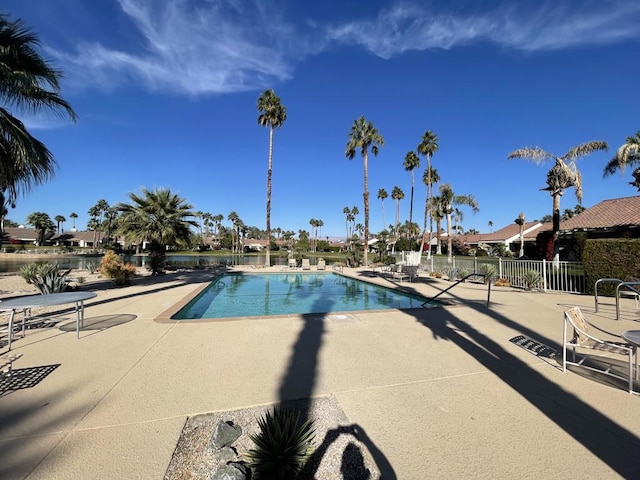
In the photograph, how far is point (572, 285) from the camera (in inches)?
424

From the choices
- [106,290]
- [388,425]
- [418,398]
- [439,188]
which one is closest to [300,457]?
[388,425]

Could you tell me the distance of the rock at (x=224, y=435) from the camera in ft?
7.76

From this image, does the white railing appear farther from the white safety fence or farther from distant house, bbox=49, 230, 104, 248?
distant house, bbox=49, 230, 104, 248

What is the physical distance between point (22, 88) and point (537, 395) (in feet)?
34.1

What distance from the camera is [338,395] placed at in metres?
3.27

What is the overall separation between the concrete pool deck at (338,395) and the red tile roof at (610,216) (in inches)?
543

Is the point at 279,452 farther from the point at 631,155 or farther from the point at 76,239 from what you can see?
the point at 76,239

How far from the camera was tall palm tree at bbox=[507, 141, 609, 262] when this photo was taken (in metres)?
12.8

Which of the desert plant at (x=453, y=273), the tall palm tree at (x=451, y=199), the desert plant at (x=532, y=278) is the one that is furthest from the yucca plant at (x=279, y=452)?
the tall palm tree at (x=451, y=199)

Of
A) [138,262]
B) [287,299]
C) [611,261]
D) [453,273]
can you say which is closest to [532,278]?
[611,261]

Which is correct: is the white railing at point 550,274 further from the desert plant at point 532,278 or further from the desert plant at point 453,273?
the desert plant at point 453,273

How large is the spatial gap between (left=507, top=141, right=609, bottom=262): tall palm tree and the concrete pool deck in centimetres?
906

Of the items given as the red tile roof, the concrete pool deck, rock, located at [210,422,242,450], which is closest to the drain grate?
the concrete pool deck

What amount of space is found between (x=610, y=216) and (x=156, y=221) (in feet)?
84.9
